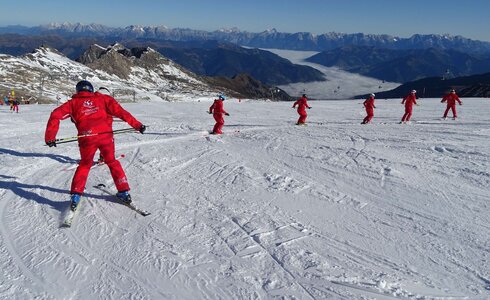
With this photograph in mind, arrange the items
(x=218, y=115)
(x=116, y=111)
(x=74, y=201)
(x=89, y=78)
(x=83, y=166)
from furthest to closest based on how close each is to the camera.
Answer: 1. (x=89, y=78)
2. (x=218, y=115)
3. (x=116, y=111)
4. (x=83, y=166)
5. (x=74, y=201)

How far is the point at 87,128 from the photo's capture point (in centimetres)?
620

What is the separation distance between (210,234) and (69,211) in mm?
2307

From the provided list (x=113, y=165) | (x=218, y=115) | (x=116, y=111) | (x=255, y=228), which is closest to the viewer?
(x=255, y=228)

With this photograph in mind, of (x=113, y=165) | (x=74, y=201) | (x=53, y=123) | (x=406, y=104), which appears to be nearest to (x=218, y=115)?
(x=113, y=165)

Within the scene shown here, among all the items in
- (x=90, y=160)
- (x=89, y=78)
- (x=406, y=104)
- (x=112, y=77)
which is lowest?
(x=112, y=77)

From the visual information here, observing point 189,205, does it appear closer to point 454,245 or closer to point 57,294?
point 57,294

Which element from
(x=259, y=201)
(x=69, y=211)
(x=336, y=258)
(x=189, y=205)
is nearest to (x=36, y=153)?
(x=69, y=211)

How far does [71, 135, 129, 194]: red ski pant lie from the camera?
6086mm

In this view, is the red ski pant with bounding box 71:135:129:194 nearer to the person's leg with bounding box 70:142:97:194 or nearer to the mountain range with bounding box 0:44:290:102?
the person's leg with bounding box 70:142:97:194

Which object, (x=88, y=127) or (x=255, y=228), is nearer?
(x=255, y=228)

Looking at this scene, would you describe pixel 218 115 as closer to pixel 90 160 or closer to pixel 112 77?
pixel 90 160

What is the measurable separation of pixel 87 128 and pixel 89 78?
359 ft

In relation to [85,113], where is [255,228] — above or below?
below

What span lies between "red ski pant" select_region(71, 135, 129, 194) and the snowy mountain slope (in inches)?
1921
